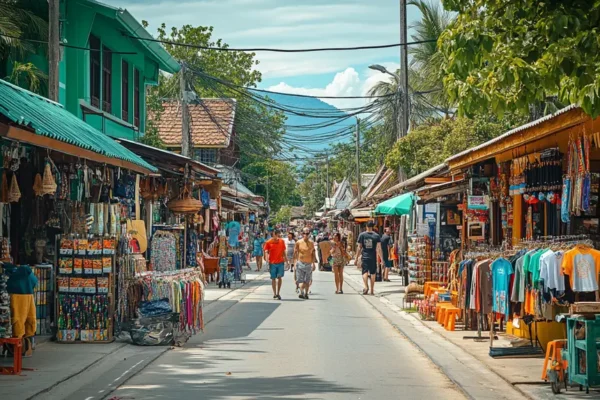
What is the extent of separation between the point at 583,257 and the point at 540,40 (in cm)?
309

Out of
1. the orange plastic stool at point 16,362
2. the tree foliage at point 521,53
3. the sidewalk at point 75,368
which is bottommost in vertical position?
the sidewalk at point 75,368

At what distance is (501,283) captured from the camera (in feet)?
44.8

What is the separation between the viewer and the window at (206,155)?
188 ft

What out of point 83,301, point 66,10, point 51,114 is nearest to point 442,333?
point 83,301

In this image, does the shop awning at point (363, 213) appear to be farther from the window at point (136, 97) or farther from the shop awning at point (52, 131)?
the shop awning at point (52, 131)

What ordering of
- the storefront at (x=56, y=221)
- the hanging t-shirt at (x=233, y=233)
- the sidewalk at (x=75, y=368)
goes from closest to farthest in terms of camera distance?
the sidewalk at (x=75, y=368) < the storefront at (x=56, y=221) < the hanging t-shirt at (x=233, y=233)

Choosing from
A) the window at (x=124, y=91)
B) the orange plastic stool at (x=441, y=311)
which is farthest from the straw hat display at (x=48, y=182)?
the window at (x=124, y=91)

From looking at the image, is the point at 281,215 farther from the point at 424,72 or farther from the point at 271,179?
the point at 424,72

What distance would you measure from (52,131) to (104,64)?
14.1 m

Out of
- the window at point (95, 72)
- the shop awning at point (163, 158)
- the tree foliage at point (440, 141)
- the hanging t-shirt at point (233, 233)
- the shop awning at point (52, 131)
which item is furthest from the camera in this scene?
the hanging t-shirt at point (233, 233)

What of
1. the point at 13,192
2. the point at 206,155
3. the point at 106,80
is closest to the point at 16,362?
the point at 13,192

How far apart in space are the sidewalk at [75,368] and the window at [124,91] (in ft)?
45.7

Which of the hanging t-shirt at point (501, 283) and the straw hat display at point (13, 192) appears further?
the straw hat display at point (13, 192)

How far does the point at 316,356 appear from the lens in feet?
45.5
